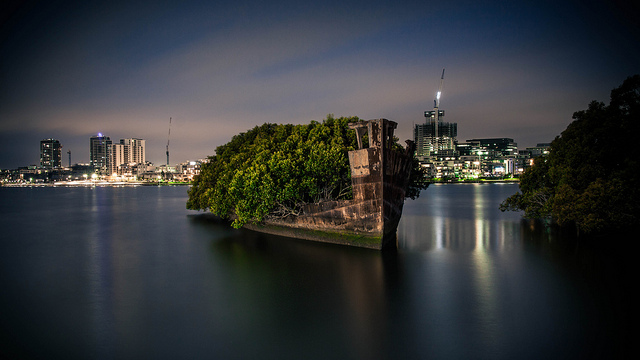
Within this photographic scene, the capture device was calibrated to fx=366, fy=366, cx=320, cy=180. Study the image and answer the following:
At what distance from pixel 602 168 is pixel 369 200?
43.8ft

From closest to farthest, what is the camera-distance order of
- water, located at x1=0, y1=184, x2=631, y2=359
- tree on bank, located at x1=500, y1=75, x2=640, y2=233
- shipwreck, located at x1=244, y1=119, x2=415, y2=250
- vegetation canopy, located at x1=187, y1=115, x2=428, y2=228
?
water, located at x1=0, y1=184, x2=631, y2=359, shipwreck, located at x1=244, y1=119, x2=415, y2=250, tree on bank, located at x1=500, y1=75, x2=640, y2=233, vegetation canopy, located at x1=187, y1=115, x2=428, y2=228

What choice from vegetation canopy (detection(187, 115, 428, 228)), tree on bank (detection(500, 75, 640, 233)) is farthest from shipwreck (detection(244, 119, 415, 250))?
tree on bank (detection(500, 75, 640, 233))

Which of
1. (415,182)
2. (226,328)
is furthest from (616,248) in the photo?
(226,328)

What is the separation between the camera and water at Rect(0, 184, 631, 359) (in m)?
9.20

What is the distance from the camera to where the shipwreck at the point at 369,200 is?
674 inches

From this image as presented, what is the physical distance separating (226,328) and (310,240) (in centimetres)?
1121

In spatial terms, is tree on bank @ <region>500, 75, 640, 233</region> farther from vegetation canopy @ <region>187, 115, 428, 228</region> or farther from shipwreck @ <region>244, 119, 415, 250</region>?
vegetation canopy @ <region>187, 115, 428, 228</region>

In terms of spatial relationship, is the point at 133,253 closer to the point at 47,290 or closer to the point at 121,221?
the point at 47,290

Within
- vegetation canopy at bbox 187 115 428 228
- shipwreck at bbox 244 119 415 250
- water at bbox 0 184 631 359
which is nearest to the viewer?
water at bbox 0 184 631 359

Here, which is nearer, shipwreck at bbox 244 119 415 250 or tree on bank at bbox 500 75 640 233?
shipwreck at bbox 244 119 415 250

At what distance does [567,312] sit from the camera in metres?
11.1

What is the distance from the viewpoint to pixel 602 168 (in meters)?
19.9

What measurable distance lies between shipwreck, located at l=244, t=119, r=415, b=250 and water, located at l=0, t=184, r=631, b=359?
3.21 feet

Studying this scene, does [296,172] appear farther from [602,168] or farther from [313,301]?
[602,168]
